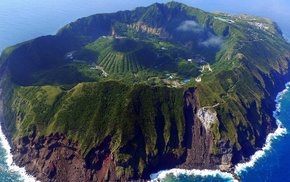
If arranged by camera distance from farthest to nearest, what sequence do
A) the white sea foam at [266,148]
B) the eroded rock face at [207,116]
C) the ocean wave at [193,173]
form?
the eroded rock face at [207,116] → the white sea foam at [266,148] → the ocean wave at [193,173]

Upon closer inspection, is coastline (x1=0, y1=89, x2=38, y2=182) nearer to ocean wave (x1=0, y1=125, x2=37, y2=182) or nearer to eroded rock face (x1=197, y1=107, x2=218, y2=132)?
ocean wave (x1=0, y1=125, x2=37, y2=182)

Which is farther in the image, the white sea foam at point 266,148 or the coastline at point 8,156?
the white sea foam at point 266,148

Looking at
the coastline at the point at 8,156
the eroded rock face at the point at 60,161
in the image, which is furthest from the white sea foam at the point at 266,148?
the coastline at the point at 8,156

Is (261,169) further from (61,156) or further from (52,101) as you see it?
(52,101)

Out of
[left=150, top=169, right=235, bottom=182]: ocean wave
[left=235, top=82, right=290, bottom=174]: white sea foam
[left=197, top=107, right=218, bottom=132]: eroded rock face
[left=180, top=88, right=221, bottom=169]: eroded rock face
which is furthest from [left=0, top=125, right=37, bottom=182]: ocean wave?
[left=235, top=82, right=290, bottom=174]: white sea foam

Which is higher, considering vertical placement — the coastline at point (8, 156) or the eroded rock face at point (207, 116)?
the eroded rock face at point (207, 116)

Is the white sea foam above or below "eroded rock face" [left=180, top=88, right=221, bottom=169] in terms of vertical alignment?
below

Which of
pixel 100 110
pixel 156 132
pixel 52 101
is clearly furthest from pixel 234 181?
pixel 52 101

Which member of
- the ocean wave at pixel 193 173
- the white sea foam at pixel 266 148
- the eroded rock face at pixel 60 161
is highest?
the eroded rock face at pixel 60 161

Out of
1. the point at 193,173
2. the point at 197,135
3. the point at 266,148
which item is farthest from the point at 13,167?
the point at 266,148

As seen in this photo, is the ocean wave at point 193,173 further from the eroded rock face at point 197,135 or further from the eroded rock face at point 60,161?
the eroded rock face at point 60,161

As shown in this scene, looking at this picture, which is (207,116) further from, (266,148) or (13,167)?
(13,167)
